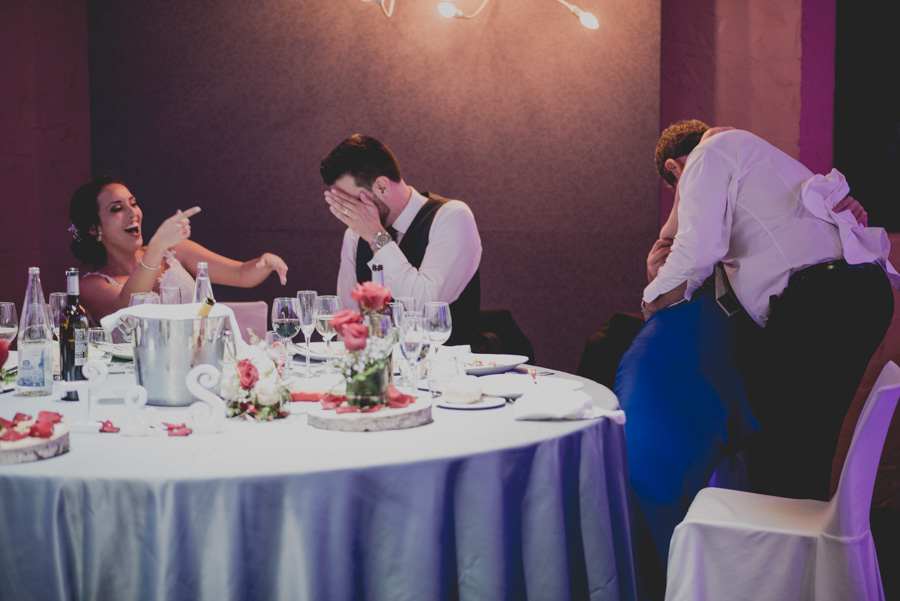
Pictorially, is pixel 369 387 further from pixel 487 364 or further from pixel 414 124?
pixel 414 124

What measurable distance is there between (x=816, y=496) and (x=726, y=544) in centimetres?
69

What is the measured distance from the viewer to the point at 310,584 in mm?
1148

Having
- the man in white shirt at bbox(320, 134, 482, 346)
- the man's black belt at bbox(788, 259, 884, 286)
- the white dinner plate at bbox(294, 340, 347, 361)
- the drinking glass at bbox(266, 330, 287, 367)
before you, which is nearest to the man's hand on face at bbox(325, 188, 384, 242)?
the man in white shirt at bbox(320, 134, 482, 346)

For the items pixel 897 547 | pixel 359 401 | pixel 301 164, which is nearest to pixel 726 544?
pixel 359 401

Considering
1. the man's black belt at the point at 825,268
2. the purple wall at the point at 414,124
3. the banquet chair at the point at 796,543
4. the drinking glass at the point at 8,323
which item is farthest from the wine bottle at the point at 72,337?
the purple wall at the point at 414,124

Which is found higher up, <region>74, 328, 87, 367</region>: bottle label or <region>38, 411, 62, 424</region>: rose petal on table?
<region>74, 328, 87, 367</region>: bottle label

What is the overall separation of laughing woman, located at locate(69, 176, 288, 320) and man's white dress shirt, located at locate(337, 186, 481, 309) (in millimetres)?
463

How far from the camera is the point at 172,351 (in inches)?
61.0

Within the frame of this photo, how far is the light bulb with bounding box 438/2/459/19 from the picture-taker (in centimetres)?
381

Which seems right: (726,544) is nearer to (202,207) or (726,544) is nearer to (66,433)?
(66,433)

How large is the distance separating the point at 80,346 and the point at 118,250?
1.75 m

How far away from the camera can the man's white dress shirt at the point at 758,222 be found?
224 cm

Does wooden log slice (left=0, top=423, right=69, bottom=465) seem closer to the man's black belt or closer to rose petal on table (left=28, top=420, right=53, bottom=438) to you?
rose petal on table (left=28, top=420, right=53, bottom=438)

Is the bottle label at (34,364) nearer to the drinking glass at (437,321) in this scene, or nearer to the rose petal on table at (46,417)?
the rose petal on table at (46,417)
